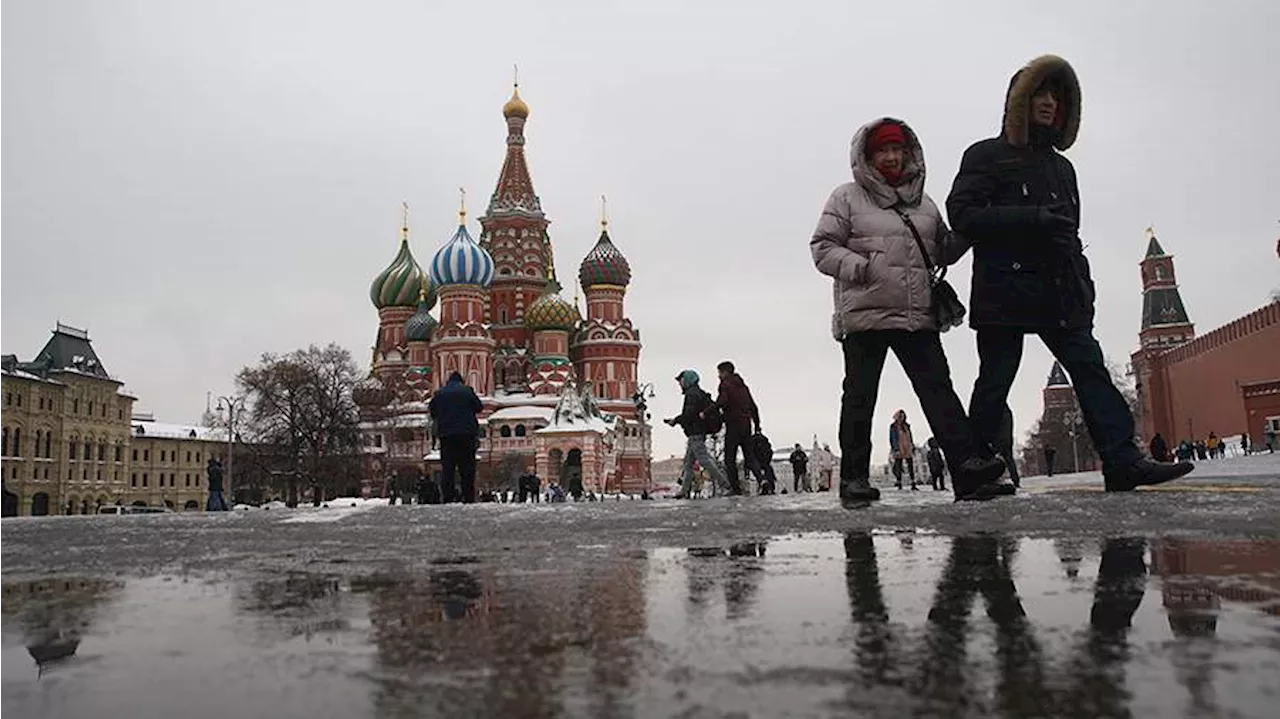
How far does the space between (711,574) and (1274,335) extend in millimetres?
47935

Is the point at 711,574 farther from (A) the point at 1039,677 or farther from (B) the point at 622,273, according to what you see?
(B) the point at 622,273

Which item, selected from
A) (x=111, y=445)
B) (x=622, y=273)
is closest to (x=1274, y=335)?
(x=622, y=273)

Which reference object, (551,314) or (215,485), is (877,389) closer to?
(215,485)

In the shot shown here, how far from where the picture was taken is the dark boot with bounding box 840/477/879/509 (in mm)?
5164

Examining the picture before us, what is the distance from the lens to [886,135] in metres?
5.30

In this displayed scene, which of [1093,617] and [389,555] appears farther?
Answer: [389,555]

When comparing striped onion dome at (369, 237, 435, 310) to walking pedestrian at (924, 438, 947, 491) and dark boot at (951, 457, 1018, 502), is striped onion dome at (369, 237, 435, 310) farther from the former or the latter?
dark boot at (951, 457, 1018, 502)

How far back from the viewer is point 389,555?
128 inches

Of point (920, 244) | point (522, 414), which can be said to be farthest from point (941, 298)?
point (522, 414)

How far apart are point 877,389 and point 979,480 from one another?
2.57 feet

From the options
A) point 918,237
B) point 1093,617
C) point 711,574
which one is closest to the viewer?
point 1093,617

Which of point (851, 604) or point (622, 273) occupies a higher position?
point (622, 273)

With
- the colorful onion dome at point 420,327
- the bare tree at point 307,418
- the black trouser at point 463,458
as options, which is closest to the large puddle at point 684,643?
the black trouser at point 463,458

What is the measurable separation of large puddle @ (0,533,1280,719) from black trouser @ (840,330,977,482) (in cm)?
263
